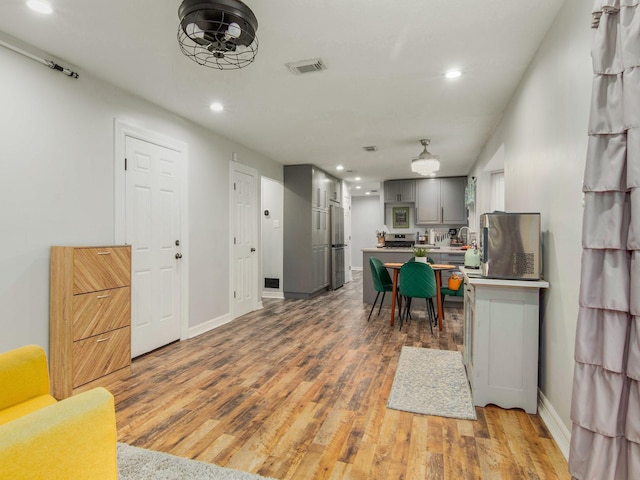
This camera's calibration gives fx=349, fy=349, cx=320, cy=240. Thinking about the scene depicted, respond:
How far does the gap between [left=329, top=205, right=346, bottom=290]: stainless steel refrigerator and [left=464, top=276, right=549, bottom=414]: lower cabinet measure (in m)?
→ 5.14

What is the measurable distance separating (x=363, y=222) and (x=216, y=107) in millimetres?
8235

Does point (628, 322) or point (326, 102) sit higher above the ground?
point (326, 102)

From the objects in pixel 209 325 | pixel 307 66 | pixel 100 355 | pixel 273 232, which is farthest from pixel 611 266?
pixel 273 232

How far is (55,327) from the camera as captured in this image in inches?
101

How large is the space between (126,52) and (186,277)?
2303mm

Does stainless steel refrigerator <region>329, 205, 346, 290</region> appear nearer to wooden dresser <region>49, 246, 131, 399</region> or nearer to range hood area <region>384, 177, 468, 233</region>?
range hood area <region>384, 177, 468, 233</region>

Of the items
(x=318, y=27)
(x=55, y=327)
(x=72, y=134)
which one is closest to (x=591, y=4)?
(x=318, y=27)

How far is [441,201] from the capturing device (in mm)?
7965

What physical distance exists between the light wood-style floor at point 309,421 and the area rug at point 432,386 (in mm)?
86

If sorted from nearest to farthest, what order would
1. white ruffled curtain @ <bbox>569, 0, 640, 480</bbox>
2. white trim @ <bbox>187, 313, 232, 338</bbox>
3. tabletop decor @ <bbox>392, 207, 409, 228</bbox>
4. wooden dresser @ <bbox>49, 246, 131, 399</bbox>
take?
white ruffled curtain @ <bbox>569, 0, 640, 480</bbox>, wooden dresser @ <bbox>49, 246, 131, 399</bbox>, white trim @ <bbox>187, 313, 232, 338</bbox>, tabletop decor @ <bbox>392, 207, 409, 228</bbox>

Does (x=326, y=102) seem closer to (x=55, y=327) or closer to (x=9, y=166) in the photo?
Answer: (x=9, y=166)

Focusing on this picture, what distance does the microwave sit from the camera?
→ 2.27 metres

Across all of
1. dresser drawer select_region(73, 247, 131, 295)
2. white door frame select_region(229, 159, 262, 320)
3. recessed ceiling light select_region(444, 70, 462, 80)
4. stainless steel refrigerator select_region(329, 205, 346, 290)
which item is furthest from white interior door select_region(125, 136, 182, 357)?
stainless steel refrigerator select_region(329, 205, 346, 290)

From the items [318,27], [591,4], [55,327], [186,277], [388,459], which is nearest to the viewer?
[591,4]
